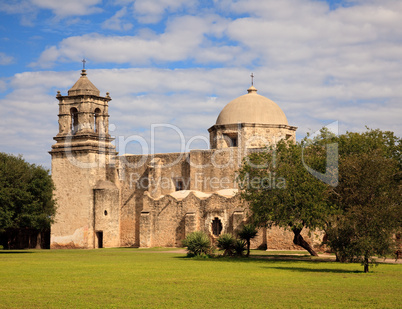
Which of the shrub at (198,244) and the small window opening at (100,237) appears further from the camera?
the small window opening at (100,237)

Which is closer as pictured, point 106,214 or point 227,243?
point 227,243

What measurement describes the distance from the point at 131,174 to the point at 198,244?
52.9ft

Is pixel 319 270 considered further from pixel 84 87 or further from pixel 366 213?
pixel 84 87

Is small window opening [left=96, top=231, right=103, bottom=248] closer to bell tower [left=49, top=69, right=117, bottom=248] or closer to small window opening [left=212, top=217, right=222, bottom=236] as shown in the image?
bell tower [left=49, top=69, right=117, bottom=248]

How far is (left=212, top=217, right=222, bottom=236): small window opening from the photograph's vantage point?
114 feet

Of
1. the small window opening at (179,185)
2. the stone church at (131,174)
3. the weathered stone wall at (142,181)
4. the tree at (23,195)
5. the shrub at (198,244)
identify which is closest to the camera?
the shrub at (198,244)

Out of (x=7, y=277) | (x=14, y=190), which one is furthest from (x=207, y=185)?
(x=7, y=277)

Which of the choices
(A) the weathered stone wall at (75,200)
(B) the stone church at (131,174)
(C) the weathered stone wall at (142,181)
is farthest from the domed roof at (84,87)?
(C) the weathered stone wall at (142,181)

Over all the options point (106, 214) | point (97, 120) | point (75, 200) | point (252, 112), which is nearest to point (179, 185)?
point (106, 214)

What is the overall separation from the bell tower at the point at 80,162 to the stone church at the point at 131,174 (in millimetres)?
68

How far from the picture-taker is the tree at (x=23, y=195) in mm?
30766

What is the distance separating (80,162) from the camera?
39062 mm

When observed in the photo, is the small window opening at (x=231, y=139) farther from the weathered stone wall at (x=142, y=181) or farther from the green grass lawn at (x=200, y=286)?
the green grass lawn at (x=200, y=286)

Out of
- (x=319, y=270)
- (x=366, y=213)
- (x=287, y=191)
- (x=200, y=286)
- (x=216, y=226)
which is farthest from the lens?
(x=216, y=226)
